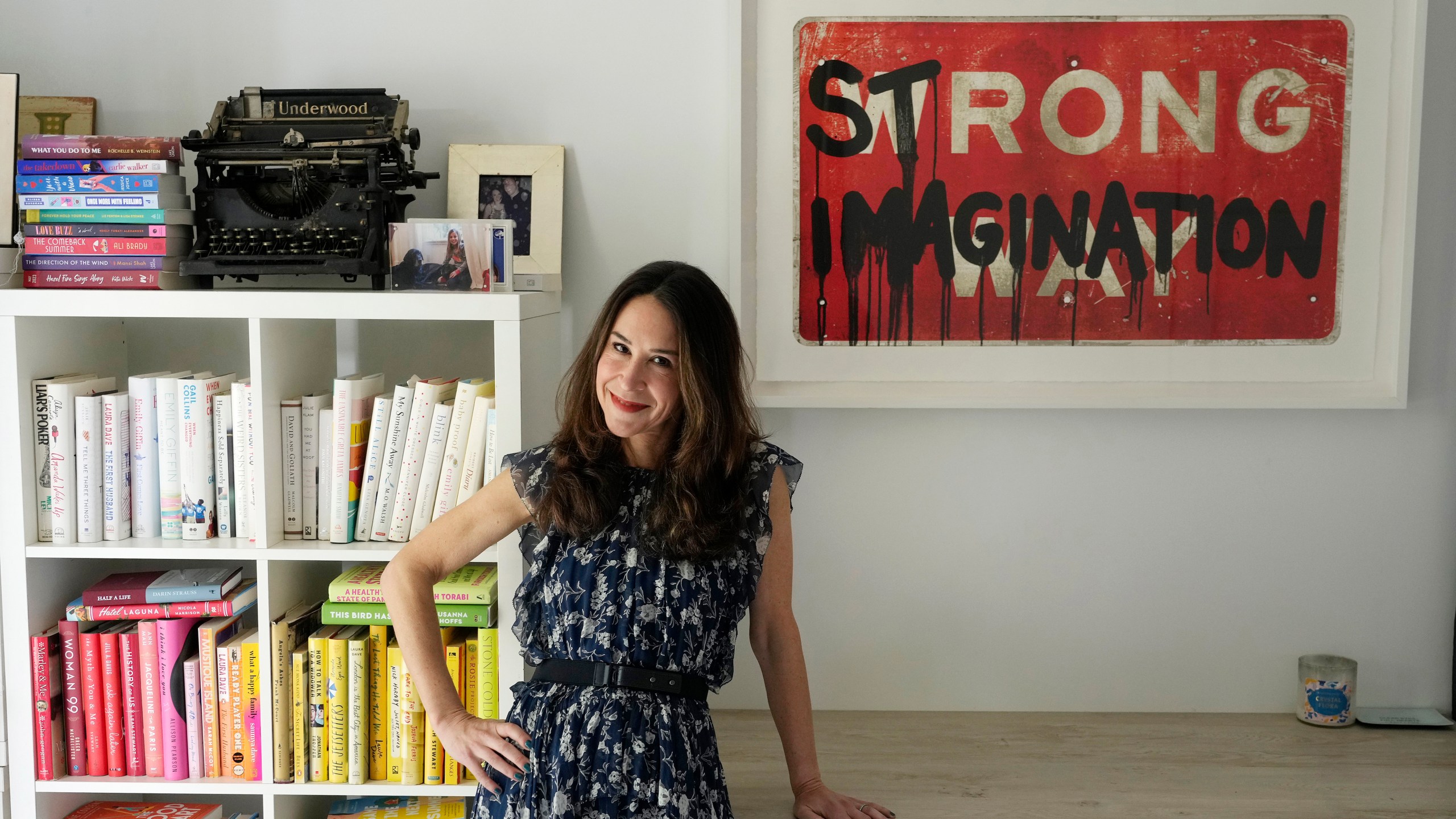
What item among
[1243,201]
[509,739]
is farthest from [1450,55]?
[509,739]

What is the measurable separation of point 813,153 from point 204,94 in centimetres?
118

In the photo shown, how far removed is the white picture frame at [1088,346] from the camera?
192cm

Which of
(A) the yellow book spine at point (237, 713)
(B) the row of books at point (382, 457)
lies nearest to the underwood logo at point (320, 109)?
(B) the row of books at point (382, 457)

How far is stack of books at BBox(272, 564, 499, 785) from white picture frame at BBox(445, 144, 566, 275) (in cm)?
65

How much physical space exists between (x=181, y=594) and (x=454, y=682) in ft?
1.54

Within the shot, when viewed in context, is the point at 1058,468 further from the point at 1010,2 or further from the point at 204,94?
the point at 204,94

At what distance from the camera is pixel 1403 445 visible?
2027 mm

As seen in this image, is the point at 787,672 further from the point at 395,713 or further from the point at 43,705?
the point at 43,705

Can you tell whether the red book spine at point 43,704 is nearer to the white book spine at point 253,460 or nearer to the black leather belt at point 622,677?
the white book spine at point 253,460

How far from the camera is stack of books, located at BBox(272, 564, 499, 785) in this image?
5.40 feet

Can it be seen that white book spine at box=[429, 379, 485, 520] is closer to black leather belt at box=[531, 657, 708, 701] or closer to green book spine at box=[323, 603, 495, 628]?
green book spine at box=[323, 603, 495, 628]

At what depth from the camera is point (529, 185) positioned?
6.42ft

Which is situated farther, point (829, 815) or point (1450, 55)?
point (1450, 55)

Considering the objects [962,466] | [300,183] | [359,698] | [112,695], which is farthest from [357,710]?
[962,466]
